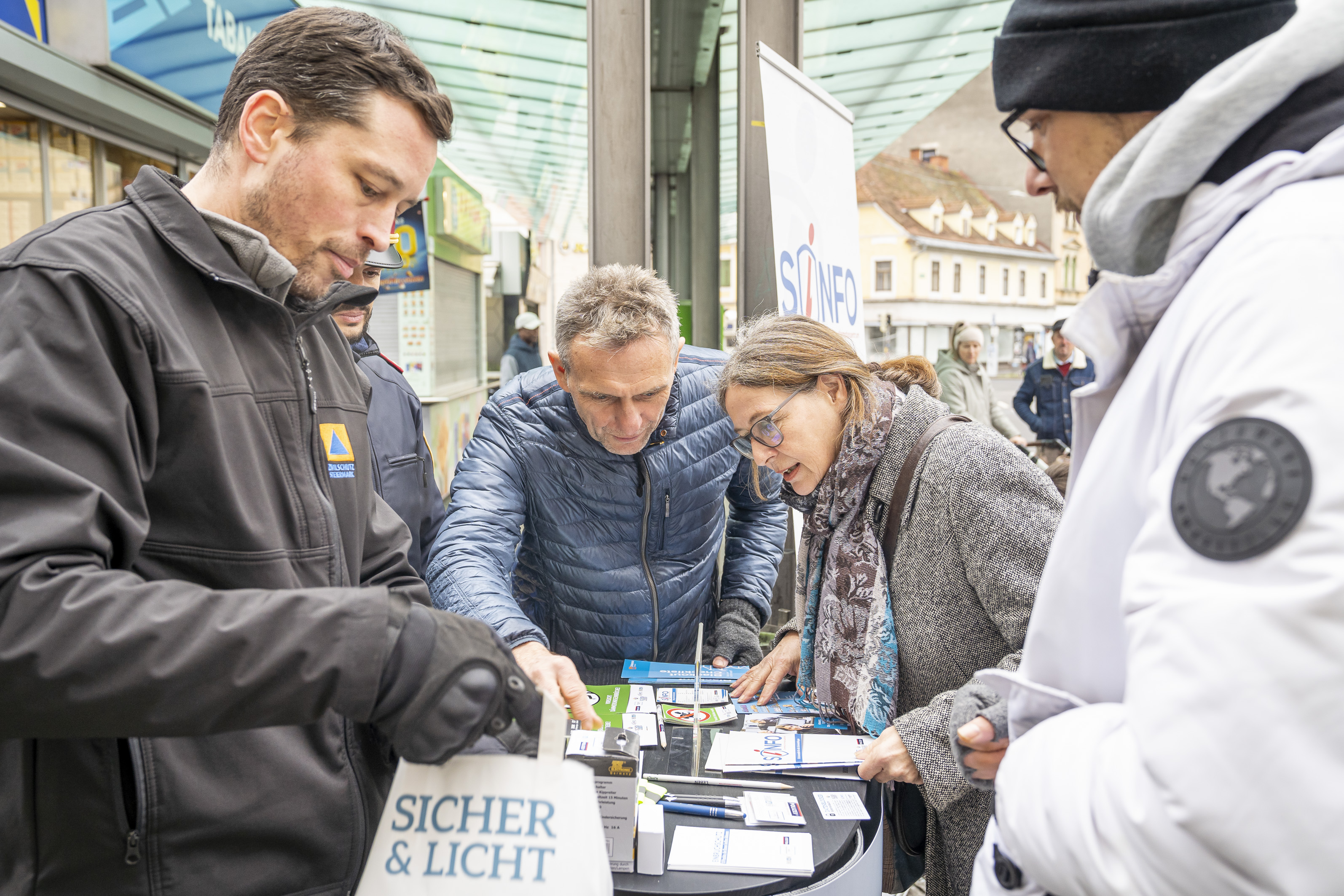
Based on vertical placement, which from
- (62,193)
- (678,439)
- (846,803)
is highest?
(62,193)

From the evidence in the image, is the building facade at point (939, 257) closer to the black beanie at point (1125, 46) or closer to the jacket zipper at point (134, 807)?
the black beanie at point (1125, 46)

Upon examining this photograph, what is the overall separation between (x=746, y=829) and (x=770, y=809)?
0.07 meters

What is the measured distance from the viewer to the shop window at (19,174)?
3322 mm

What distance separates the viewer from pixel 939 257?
2589 cm

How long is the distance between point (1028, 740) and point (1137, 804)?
152 millimetres

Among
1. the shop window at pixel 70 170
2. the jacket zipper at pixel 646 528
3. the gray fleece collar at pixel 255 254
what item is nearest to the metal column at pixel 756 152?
the jacket zipper at pixel 646 528

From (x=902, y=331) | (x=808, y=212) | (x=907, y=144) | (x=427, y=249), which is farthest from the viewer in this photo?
(x=907, y=144)

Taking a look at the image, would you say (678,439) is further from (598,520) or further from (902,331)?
(902,331)

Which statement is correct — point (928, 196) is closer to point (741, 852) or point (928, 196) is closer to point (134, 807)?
point (741, 852)

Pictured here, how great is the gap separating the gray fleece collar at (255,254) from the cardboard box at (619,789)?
810mm

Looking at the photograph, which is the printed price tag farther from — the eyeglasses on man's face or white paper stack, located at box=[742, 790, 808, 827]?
the eyeglasses on man's face

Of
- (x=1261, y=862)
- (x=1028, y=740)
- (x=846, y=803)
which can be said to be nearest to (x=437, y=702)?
(x=1028, y=740)

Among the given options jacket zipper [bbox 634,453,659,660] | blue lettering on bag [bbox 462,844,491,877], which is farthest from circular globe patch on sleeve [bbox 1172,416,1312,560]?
jacket zipper [bbox 634,453,659,660]

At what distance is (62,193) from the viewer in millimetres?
3658
